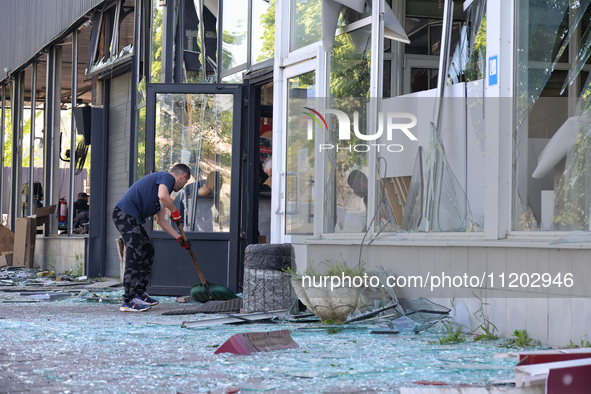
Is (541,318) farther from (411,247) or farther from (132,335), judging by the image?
(132,335)

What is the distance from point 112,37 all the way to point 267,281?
760cm

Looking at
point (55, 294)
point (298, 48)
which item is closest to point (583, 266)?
point (298, 48)

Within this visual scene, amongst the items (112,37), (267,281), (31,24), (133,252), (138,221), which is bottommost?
(267,281)

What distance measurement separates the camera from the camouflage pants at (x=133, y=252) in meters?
8.63

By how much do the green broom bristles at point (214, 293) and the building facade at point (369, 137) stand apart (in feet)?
2.43

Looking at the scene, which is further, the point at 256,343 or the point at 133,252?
the point at 133,252

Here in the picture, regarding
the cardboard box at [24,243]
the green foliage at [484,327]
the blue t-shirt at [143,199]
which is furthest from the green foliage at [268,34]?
the cardboard box at [24,243]

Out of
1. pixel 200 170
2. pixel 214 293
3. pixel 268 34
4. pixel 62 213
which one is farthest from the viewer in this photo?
pixel 62 213

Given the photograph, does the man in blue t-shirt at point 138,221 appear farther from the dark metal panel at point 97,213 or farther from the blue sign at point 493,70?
the dark metal panel at point 97,213

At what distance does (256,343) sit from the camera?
5.30 m

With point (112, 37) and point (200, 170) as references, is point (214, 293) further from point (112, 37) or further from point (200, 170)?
point (112, 37)

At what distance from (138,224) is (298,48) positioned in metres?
2.41

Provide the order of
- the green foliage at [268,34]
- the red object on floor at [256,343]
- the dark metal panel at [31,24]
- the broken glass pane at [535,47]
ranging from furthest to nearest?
the dark metal panel at [31,24]
the green foliage at [268,34]
the broken glass pane at [535,47]
the red object on floor at [256,343]

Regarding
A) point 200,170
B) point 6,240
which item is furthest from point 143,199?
point 6,240
